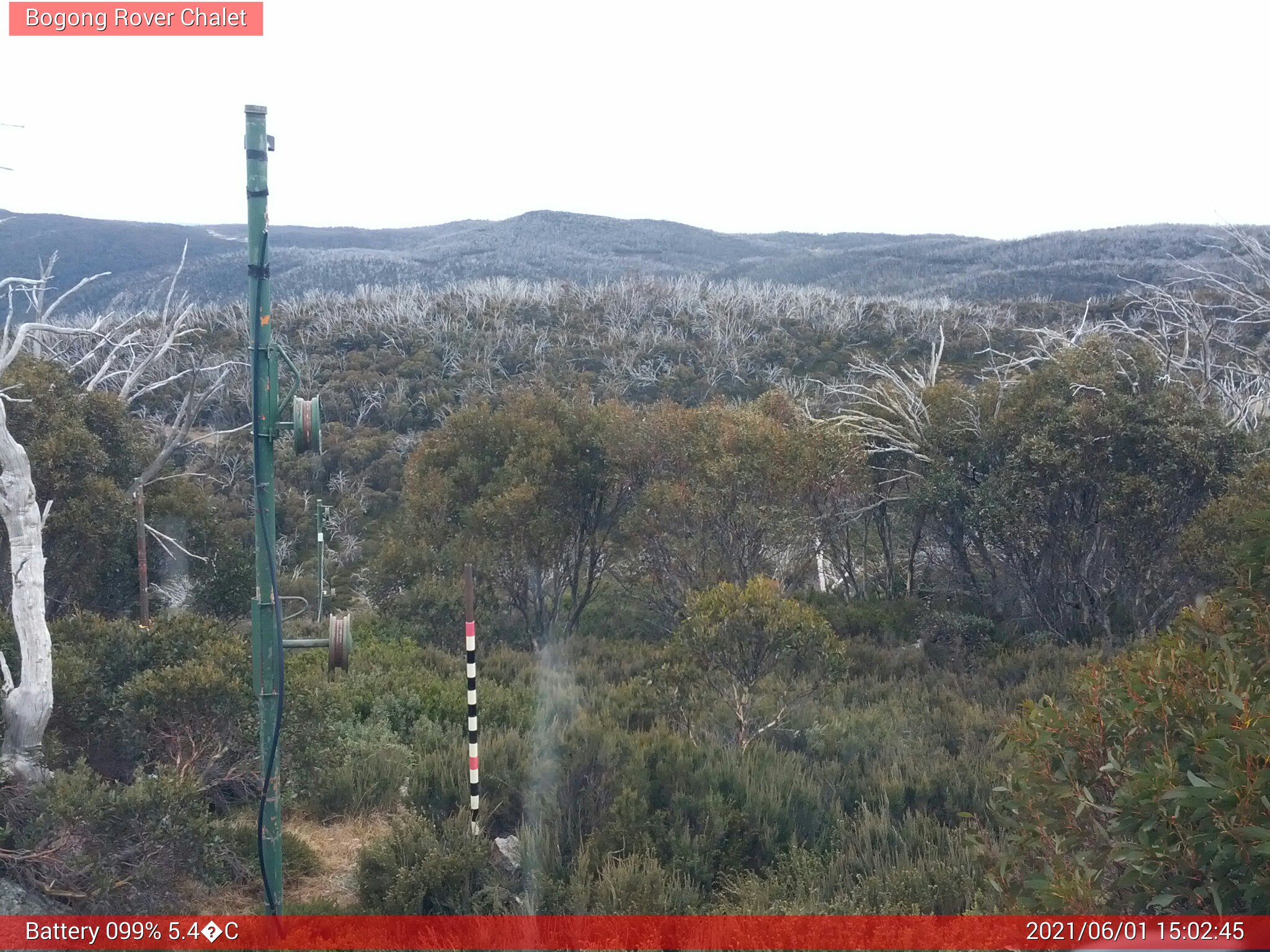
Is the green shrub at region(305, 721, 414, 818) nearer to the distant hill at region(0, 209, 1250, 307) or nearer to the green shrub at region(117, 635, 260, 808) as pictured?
the green shrub at region(117, 635, 260, 808)

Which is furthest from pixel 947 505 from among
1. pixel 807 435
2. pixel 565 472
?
pixel 565 472

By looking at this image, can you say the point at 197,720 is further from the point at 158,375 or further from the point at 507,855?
the point at 158,375

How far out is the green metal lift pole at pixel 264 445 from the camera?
4184 mm

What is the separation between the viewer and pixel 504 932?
15.2ft

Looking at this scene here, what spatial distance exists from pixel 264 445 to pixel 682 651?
4719 millimetres

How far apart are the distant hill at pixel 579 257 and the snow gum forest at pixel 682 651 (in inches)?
1090

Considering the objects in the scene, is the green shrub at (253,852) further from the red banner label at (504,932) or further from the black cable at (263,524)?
the black cable at (263,524)

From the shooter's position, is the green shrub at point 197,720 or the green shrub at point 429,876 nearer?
the green shrub at point 429,876

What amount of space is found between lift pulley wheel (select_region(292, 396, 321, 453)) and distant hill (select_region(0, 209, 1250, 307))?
116 ft

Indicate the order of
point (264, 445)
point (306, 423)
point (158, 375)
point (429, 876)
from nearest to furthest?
point (306, 423) → point (264, 445) → point (429, 876) → point (158, 375)

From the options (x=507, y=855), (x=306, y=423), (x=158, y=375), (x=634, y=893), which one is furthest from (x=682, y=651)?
(x=158, y=375)

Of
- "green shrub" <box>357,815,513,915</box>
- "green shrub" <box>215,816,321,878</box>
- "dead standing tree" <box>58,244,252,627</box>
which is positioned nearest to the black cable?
"green shrub" <box>357,815,513,915</box>

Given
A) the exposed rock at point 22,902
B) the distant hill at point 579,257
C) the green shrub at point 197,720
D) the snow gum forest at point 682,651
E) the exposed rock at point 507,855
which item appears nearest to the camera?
the snow gum forest at point 682,651

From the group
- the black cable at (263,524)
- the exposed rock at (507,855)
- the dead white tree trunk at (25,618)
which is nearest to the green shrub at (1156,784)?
the exposed rock at (507,855)
